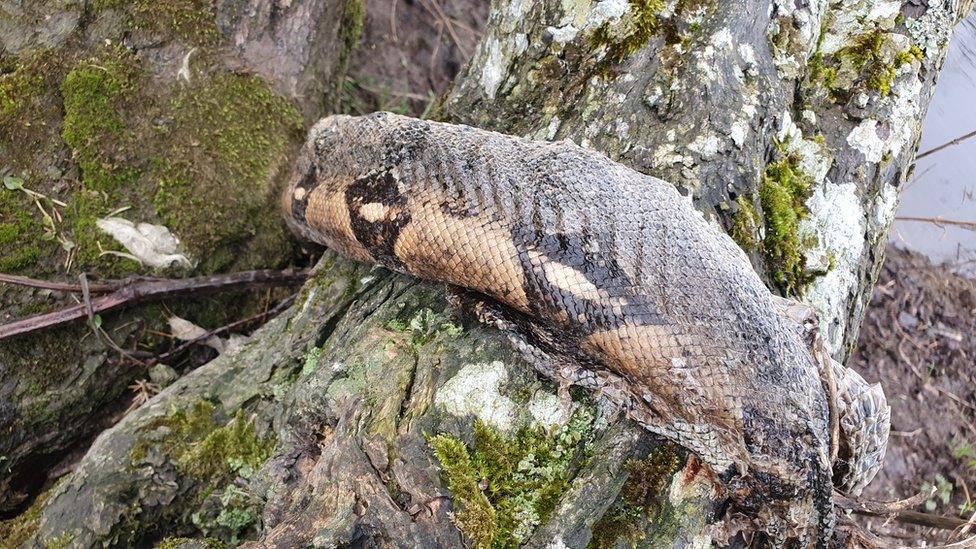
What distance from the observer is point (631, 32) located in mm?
3203

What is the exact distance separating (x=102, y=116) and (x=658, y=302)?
300 cm

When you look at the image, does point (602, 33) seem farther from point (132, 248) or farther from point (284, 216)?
point (132, 248)


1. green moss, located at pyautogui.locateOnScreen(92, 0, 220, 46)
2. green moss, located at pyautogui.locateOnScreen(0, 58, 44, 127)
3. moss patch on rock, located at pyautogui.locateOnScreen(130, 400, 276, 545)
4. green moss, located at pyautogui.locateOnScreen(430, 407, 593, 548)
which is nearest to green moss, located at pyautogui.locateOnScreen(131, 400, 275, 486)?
moss patch on rock, located at pyautogui.locateOnScreen(130, 400, 276, 545)

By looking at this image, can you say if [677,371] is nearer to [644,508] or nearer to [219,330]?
[644,508]

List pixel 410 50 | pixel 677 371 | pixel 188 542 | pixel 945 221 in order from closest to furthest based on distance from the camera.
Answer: pixel 677 371
pixel 188 542
pixel 945 221
pixel 410 50

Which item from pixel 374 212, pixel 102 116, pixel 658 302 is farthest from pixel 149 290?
pixel 658 302

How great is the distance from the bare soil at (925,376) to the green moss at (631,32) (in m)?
3.03

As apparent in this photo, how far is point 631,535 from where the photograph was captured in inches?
90.0

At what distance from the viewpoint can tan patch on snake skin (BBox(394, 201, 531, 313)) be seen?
2.45 meters

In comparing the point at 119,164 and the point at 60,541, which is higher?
the point at 119,164

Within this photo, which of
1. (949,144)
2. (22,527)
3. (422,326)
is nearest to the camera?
(422,326)

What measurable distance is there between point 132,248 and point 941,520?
13.8ft

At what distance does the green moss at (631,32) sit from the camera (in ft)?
10.4

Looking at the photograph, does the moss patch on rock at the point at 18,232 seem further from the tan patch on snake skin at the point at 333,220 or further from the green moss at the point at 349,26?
the green moss at the point at 349,26
